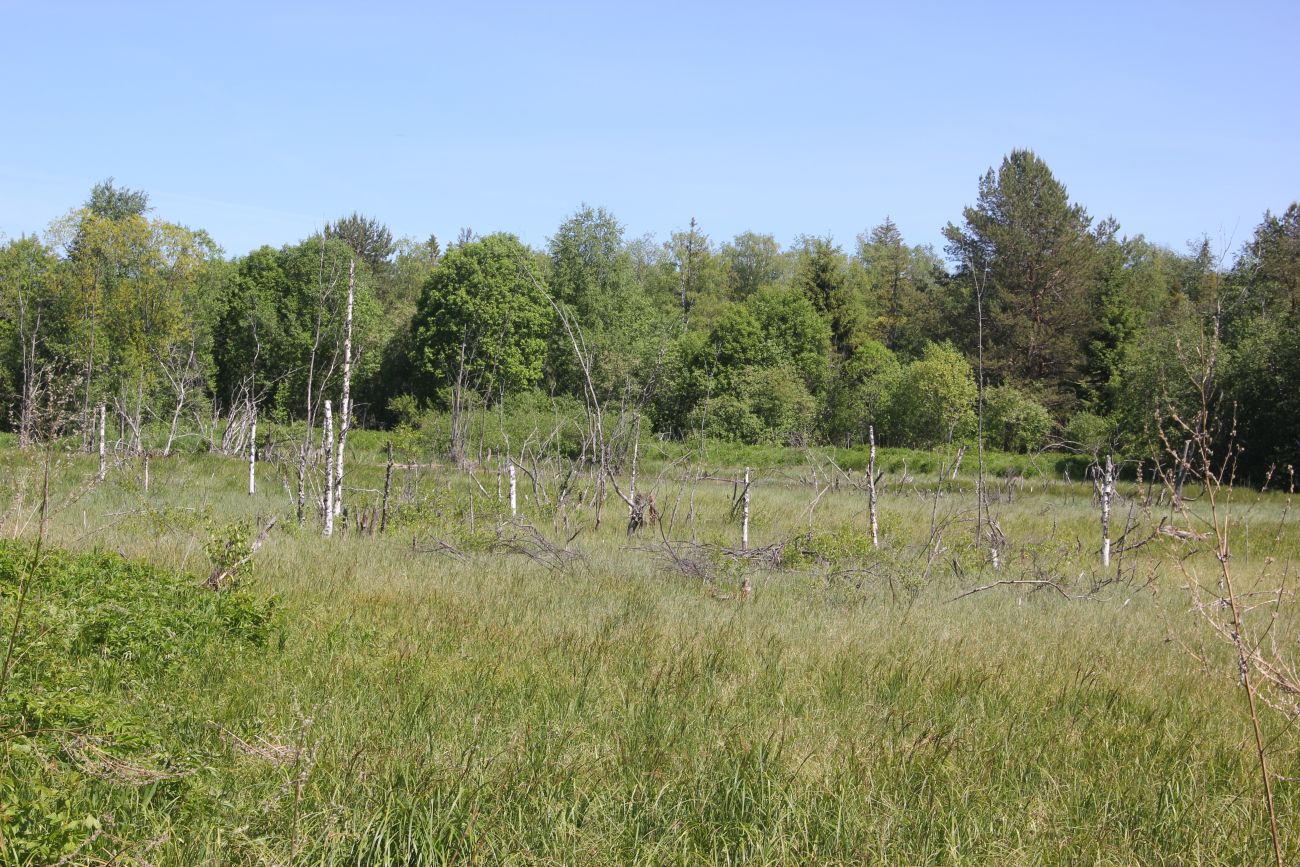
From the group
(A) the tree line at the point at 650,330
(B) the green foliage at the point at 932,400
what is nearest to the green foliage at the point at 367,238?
(A) the tree line at the point at 650,330

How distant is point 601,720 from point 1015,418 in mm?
37730

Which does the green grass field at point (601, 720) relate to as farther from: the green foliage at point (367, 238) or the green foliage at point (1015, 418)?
the green foliage at point (367, 238)

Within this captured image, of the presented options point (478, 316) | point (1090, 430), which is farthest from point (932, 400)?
point (478, 316)

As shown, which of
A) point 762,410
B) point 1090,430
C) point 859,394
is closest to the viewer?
point 1090,430

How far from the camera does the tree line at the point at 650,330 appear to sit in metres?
39.0

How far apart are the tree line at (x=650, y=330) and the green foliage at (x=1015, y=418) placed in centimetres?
16

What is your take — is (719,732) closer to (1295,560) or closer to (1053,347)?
(1295,560)

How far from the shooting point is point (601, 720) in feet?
17.8

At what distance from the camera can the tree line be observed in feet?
128

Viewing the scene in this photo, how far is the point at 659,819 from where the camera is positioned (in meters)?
4.27

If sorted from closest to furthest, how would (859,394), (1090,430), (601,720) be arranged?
(601,720) < (1090,430) < (859,394)

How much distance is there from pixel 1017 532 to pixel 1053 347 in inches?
1218

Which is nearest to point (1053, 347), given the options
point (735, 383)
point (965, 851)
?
point (735, 383)

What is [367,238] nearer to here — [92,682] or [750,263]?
[750,263]
